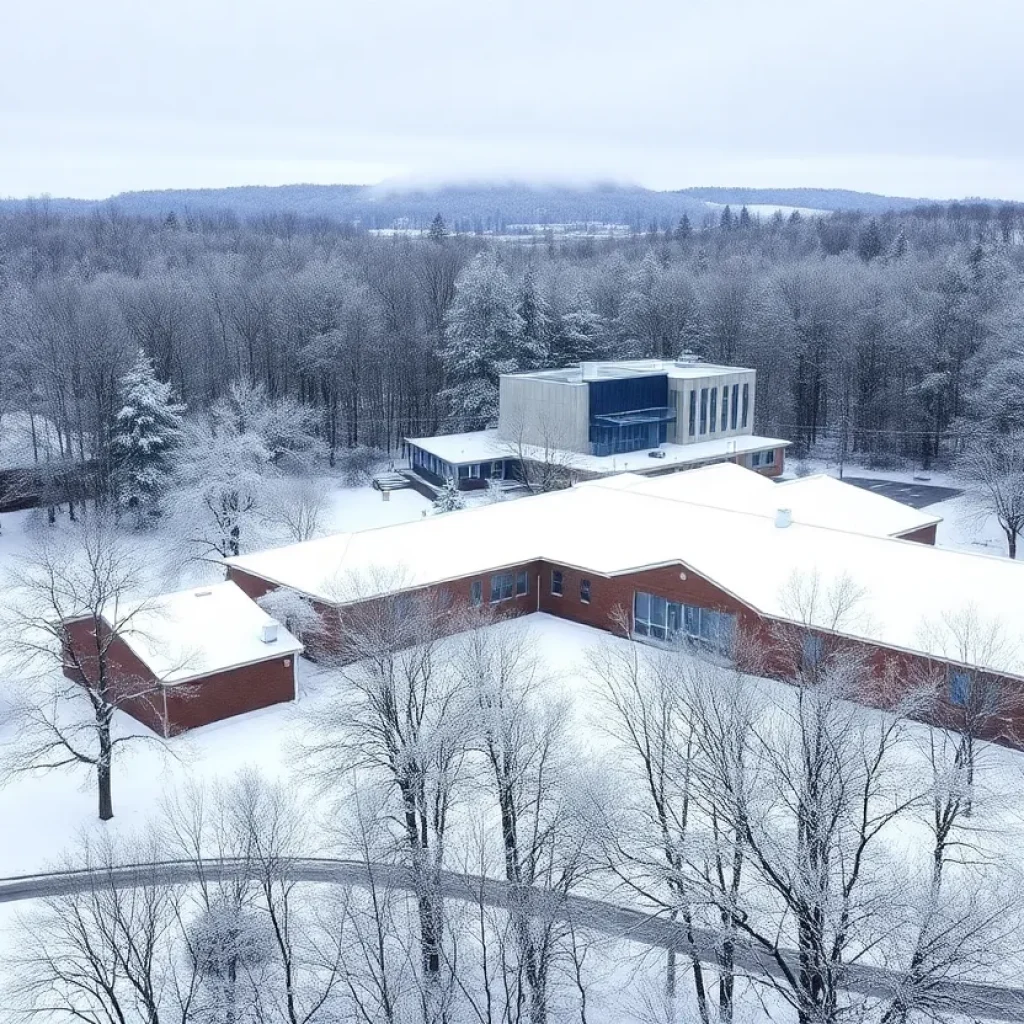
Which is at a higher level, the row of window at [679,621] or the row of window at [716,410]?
the row of window at [716,410]

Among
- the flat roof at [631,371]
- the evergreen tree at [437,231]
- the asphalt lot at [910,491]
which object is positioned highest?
the evergreen tree at [437,231]

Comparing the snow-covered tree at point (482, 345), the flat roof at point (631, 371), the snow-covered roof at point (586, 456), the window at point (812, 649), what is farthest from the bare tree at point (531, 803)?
the snow-covered tree at point (482, 345)

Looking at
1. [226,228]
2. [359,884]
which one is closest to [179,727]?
[359,884]

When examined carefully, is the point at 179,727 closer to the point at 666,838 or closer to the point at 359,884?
the point at 359,884

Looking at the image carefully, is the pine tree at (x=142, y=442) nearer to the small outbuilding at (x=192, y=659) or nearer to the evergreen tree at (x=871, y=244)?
the small outbuilding at (x=192, y=659)

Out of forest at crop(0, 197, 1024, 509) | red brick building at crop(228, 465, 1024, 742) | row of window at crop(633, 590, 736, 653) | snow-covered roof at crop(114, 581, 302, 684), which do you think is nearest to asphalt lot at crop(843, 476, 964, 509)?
forest at crop(0, 197, 1024, 509)

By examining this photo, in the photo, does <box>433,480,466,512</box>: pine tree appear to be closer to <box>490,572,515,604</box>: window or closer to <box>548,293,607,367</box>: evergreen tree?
<box>490,572,515,604</box>: window
